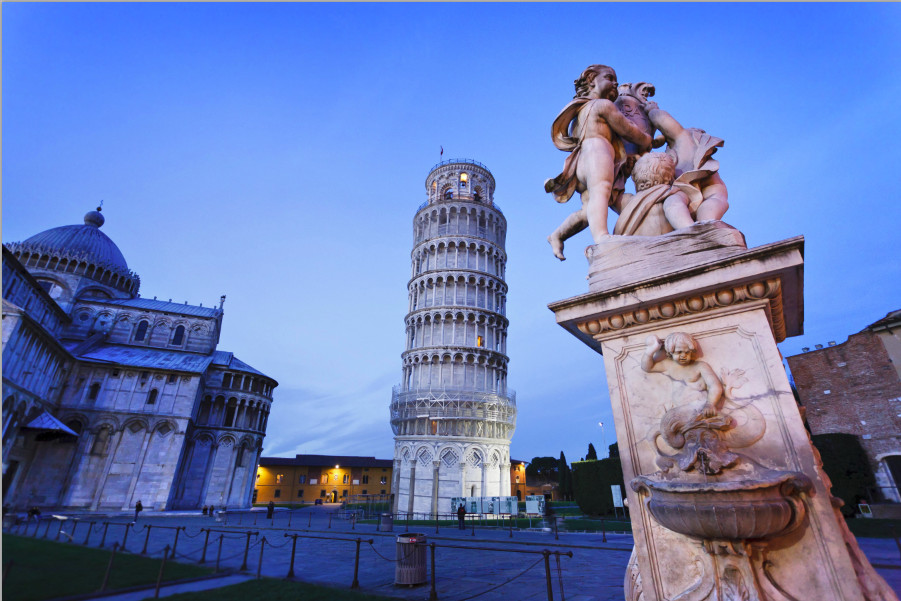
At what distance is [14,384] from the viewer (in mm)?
26797

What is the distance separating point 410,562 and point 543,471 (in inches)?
3078

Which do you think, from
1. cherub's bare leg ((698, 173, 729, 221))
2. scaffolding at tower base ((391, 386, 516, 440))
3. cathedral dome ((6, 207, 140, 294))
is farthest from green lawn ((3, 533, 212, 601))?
cathedral dome ((6, 207, 140, 294))

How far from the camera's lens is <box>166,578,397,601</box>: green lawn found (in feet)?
23.6

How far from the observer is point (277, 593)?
24.9ft

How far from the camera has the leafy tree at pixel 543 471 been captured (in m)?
76.9

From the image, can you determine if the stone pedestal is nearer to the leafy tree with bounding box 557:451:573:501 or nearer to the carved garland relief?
the carved garland relief

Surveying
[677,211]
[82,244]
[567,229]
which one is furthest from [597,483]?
[82,244]

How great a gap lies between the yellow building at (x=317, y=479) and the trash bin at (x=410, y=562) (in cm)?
6442

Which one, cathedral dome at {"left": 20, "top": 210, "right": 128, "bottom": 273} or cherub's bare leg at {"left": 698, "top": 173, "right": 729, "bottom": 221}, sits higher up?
cathedral dome at {"left": 20, "top": 210, "right": 128, "bottom": 273}

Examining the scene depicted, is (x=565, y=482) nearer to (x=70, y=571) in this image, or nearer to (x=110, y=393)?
(x=110, y=393)

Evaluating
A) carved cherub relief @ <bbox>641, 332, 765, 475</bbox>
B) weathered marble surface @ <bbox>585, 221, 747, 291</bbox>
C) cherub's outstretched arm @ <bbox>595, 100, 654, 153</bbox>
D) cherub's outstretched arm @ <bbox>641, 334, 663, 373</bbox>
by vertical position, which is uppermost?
cherub's outstretched arm @ <bbox>595, 100, 654, 153</bbox>

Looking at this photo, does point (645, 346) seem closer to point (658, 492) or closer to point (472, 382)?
point (658, 492)

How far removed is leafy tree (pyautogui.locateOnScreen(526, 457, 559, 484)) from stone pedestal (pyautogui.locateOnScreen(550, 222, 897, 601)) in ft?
264

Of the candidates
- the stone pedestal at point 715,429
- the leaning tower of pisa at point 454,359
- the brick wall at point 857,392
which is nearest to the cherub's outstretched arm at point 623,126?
the stone pedestal at point 715,429
